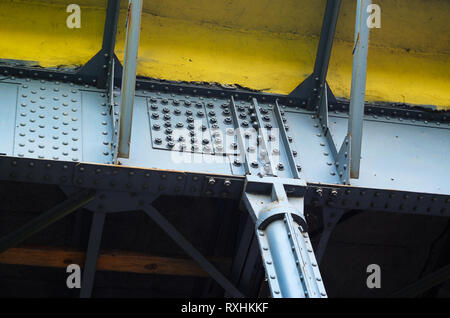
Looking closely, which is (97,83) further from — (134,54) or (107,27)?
(134,54)

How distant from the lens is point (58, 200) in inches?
285

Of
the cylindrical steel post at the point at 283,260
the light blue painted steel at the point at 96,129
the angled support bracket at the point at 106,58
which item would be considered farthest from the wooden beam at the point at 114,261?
the cylindrical steel post at the point at 283,260

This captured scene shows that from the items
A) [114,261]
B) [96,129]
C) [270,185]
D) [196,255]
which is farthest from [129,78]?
[114,261]

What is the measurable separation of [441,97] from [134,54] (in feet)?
11.5

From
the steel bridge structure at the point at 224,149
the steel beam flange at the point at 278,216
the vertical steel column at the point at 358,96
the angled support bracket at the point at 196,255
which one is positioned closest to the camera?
the steel beam flange at the point at 278,216

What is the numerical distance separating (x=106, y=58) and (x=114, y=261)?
2.04 m

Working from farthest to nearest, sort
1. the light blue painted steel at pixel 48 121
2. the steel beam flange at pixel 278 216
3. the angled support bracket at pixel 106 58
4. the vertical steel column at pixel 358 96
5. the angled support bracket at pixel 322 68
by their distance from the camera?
the angled support bracket at pixel 322 68 → the angled support bracket at pixel 106 58 → the vertical steel column at pixel 358 96 → the light blue painted steel at pixel 48 121 → the steel beam flange at pixel 278 216

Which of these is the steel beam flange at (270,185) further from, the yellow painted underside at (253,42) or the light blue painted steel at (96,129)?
the yellow painted underside at (253,42)

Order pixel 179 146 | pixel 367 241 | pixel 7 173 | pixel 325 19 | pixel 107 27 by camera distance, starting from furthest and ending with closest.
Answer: pixel 367 241, pixel 325 19, pixel 107 27, pixel 179 146, pixel 7 173

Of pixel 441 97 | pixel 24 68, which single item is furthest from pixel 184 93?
pixel 441 97

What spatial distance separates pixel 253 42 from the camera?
7453 mm

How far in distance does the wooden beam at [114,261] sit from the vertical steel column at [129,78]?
5.46 ft

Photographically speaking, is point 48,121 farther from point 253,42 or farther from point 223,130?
point 253,42

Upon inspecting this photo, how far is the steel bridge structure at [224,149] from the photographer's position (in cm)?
588
